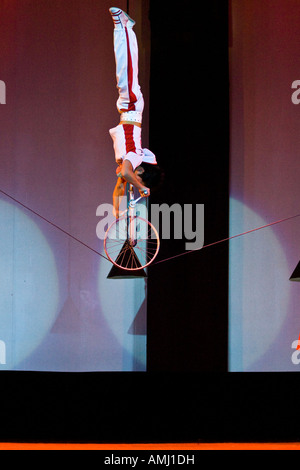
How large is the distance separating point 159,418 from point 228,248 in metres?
1.54

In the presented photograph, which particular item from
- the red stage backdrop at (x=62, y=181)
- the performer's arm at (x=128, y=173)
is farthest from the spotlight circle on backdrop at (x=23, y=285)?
the performer's arm at (x=128, y=173)

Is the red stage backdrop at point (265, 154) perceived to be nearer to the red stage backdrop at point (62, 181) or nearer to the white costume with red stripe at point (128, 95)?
the red stage backdrop at point (62, 181)

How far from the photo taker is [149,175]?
366 cm

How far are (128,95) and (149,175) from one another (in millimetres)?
520

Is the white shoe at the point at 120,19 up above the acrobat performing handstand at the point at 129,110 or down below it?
above

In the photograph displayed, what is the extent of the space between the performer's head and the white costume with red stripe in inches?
2.8

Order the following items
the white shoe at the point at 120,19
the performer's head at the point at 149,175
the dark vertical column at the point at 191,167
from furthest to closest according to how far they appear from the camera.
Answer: the dark vertical column at the point at 191,167 < the performer's head at the point at 149,175 < the white shoe at the point at 120,19

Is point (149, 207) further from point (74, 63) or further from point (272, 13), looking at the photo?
point (272, 13)

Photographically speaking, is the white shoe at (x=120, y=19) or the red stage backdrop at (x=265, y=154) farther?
the red stage backdrop at (x=265, y=154)

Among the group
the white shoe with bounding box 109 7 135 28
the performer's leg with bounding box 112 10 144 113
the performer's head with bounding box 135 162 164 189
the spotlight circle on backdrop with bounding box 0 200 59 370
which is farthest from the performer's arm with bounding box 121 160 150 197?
the spotlight circle on backdrop with bounding box 0 200 59 370

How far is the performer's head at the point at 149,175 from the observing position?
3.64m

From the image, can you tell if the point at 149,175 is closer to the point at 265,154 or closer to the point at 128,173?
the point at 128,173

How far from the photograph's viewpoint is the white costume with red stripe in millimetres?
3441

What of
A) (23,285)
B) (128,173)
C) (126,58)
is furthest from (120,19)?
(23,285)
